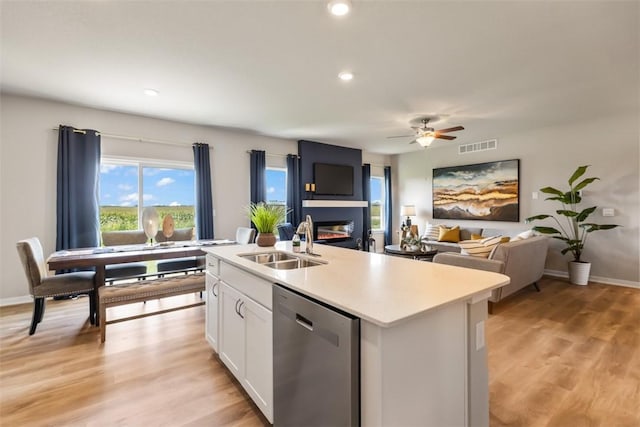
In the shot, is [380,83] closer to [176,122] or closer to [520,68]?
[520,68]

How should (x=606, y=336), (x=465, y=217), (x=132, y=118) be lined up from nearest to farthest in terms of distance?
1. (x=606, y=336)
2. (x=132, y=118)
3. (x=465, y=217)

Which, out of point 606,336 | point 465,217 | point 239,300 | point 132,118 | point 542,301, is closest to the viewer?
point 239,300

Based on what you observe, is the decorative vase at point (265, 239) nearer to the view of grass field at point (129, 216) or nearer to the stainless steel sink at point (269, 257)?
the stainless steel sink at point (269, 257)

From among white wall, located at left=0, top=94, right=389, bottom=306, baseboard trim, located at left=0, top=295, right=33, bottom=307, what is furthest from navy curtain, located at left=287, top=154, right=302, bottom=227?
baseboard trim, located at left=0, top=295, right=33, bottom=307

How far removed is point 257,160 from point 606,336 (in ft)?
17.1

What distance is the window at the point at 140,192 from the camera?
444 cm

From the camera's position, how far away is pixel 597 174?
15.6 ft

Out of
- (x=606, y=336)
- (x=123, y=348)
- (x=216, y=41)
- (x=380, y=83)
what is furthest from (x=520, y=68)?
(x=123, y=348)

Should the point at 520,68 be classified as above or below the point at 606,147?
above

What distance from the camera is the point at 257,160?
5566mm

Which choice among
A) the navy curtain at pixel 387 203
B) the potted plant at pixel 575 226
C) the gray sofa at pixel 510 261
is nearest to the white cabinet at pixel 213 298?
the gray sofa at pixel 510 261

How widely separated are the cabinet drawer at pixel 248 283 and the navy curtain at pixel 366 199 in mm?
5460

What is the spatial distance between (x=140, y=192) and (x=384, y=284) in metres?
4.54

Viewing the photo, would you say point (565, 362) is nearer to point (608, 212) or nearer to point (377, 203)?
point (608, 212)
